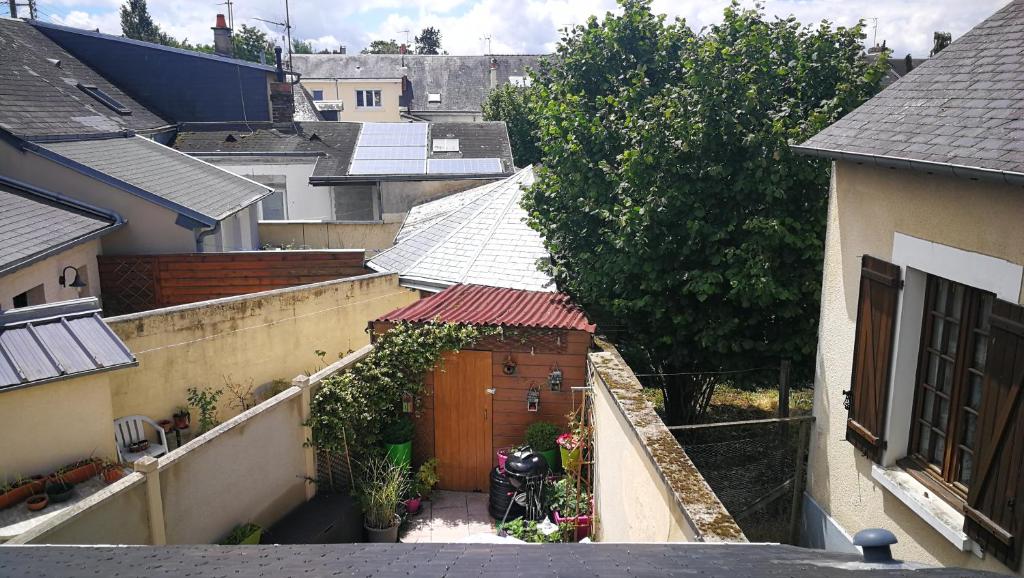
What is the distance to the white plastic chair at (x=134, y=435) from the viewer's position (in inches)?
372

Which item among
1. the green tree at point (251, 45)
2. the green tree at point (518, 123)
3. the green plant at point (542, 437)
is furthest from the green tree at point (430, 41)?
the green plant at point (542, 437)

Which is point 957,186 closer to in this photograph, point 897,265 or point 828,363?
point 897,265

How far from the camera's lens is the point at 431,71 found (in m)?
53.9

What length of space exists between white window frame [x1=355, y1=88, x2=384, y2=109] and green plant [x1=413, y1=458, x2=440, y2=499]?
4504 centimetres

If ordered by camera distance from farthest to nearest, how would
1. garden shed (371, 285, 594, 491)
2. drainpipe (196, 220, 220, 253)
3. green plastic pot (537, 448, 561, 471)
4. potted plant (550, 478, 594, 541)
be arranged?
drainpipe (196, 220, 220, 253) < garden shed (371, 285, 594, 491) < green plastic pot (537, 448, 561, 471) < potted plant (550, 478, 594, 541)

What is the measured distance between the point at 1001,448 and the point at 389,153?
836 inches

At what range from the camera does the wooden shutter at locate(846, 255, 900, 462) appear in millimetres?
5945

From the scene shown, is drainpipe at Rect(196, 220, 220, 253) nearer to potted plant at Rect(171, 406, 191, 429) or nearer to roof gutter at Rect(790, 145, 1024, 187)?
potted plant at Rect(171, 406, 191, 429)

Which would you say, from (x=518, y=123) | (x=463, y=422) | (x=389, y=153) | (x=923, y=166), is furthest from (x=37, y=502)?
(x=518, y=123)

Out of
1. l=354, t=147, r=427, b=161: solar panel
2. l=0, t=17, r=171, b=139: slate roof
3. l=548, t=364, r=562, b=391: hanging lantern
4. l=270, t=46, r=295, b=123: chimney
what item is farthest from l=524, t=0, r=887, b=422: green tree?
l=270, t=46, r=295, b=123: chimney

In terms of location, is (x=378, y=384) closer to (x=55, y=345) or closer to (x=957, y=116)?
(x=55, y=345)

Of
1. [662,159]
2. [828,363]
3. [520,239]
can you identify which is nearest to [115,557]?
[828,363]

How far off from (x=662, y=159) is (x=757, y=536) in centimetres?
445

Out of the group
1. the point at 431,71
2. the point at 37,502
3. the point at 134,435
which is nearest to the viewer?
the point at 37,502
